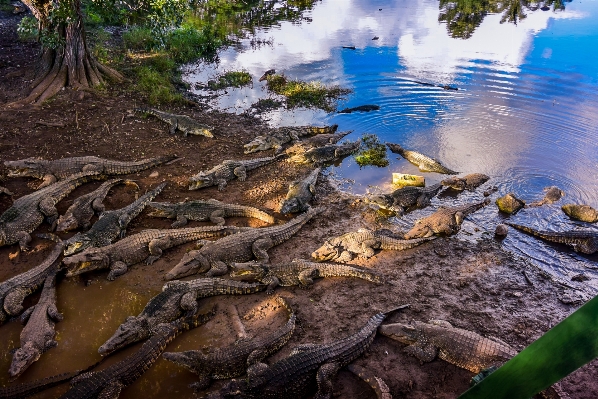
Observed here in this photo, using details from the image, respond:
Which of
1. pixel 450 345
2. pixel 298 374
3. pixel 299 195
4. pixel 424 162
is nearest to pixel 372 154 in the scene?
pixel 424 162

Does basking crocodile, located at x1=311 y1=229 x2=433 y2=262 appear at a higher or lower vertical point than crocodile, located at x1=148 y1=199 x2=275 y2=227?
lower

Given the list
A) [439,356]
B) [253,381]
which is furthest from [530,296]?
[253,381]

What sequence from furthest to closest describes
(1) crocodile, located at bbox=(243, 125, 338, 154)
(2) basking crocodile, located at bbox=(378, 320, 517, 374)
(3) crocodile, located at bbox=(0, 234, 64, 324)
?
(1) crocodile, located at bbox=(243, 125, 338, 154) < (3) crocodile, located at bbox=(0, 234, 64, 324) < (2) basking crocodile, located at bbox=(378, 320, 517, 374)

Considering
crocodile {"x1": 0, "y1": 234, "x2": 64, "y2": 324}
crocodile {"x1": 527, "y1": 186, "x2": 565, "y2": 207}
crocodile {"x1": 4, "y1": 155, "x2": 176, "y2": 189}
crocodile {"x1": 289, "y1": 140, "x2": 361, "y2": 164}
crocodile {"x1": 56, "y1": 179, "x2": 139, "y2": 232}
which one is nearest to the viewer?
crocodile {"x1": 0, "y1": 234, "x2": 64, "y2": 324}

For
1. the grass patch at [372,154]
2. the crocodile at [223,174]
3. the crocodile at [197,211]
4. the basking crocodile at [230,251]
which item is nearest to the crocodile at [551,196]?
the grass patch at [372,154]

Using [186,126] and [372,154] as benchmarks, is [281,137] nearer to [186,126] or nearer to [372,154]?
[372,154]

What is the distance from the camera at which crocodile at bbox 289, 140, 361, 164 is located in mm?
10336

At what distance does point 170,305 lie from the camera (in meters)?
5.77

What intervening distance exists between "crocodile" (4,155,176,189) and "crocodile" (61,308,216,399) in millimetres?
4930

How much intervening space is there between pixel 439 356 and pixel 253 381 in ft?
7.79

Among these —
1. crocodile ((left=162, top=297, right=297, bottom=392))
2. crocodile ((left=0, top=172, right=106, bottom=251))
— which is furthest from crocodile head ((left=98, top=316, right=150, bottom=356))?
crocodile ((left=0, top=172, right=106, bottom=251))

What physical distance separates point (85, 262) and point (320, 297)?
3736 mm

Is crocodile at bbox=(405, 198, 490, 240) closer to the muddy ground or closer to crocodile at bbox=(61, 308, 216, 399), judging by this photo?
the muddy ground

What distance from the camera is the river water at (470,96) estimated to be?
29.6 feet
